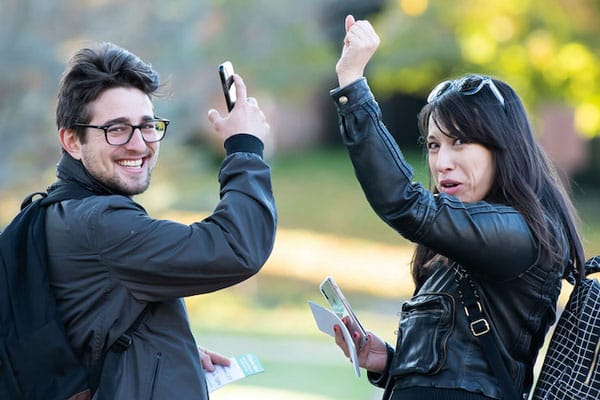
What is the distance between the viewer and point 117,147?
3.16 metres

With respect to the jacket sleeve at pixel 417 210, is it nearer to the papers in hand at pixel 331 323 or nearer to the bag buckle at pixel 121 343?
the papers in hand at pixel 331 323

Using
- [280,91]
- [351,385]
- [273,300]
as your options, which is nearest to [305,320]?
[273,300]

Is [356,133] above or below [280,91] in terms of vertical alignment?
below

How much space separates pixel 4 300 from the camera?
2939 mm

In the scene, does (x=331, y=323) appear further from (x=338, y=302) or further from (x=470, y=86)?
(x=470, y=86)

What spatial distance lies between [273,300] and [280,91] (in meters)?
4.36

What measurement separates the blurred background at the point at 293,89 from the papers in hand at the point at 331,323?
627 centimetres

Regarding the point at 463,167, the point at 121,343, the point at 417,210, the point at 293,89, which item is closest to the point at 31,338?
the point at 121,343

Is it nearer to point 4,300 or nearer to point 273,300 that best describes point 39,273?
point 4,300

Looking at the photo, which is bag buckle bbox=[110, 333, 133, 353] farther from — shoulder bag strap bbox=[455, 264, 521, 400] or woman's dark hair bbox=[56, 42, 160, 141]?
shoulder bag strap bbox=[455, 264, 521, 400]

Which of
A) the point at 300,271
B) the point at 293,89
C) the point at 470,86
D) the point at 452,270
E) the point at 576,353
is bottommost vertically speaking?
the point at 300,271

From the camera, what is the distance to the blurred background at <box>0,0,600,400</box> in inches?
565

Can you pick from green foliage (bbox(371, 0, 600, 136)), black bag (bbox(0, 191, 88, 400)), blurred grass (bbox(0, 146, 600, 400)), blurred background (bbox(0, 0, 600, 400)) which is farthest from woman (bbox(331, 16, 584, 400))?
green foliage (bbox(371, 0, 600, 136))

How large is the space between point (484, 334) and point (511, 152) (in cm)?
58
